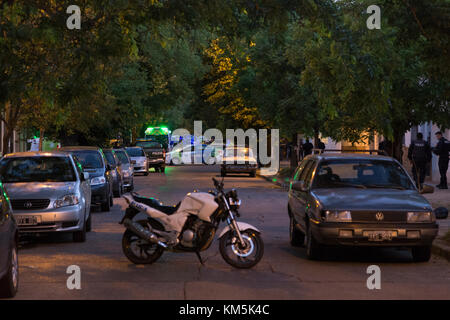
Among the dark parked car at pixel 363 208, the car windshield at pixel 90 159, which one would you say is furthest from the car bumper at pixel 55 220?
the car windshield at pixel 90 159

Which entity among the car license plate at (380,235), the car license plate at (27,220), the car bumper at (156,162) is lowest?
the car bumper at (156,162)

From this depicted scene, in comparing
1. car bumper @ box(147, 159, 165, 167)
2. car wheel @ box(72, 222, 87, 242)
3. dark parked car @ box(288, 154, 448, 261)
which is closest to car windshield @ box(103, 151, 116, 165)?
car wheel @ box(72, 222, 87, 242)

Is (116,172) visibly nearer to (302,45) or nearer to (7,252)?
(302,45)

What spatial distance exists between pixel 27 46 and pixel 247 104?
25.3m

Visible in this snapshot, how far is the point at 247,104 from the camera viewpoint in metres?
44.8

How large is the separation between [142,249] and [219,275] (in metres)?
1.55

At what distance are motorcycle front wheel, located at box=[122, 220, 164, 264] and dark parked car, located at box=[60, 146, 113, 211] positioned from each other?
30.8 feet

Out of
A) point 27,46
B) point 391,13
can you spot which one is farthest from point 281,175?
point 391,13

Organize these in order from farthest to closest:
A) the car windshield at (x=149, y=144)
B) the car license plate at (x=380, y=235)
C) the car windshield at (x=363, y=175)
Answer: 1. the car windshield at (x=149, y=144)
2. the car windshield at (x=363, y=175)
3. the car license plate at (x=380, y=235)

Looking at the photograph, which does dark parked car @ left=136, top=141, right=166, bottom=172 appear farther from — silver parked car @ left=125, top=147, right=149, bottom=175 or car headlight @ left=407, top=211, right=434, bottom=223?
car headlight @ left=407, top=211, right=434, bottom=223

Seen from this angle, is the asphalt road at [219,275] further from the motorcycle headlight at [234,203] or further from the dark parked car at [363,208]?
the motorcycle headlight at [234,203]

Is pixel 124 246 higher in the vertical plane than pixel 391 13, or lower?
lower

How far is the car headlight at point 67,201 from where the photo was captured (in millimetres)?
14125

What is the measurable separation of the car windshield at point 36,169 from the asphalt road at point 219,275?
1.16 metres
